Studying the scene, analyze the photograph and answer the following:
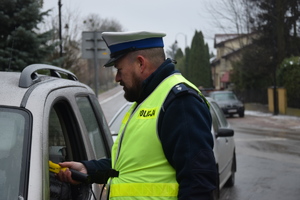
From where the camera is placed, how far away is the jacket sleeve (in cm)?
253

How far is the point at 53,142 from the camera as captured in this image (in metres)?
3.63

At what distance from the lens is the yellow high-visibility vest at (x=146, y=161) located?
8.74 feet

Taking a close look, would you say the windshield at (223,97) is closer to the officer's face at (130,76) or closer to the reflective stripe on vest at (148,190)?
the officer's face at (130,76)

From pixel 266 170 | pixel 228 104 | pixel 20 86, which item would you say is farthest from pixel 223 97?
pixel 20 86

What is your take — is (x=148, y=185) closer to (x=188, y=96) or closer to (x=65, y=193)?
(x=188, y=96)

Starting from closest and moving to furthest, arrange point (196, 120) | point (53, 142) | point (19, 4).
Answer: point (196, 120) < point (53, 142) < point (19, 4)

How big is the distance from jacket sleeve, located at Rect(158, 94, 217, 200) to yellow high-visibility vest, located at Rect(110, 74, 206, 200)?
0.05m

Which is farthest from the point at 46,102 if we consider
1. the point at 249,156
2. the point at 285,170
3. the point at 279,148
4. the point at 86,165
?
the point at 279,148

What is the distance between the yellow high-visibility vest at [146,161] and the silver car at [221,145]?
17.6 feet

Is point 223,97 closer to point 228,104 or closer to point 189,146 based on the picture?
point 228,104

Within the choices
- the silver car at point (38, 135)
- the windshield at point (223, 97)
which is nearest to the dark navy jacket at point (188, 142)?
the silver car at point (38, 135)

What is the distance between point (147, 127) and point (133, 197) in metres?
0.32

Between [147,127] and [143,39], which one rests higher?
[143,39]

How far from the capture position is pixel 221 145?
9.14 m
